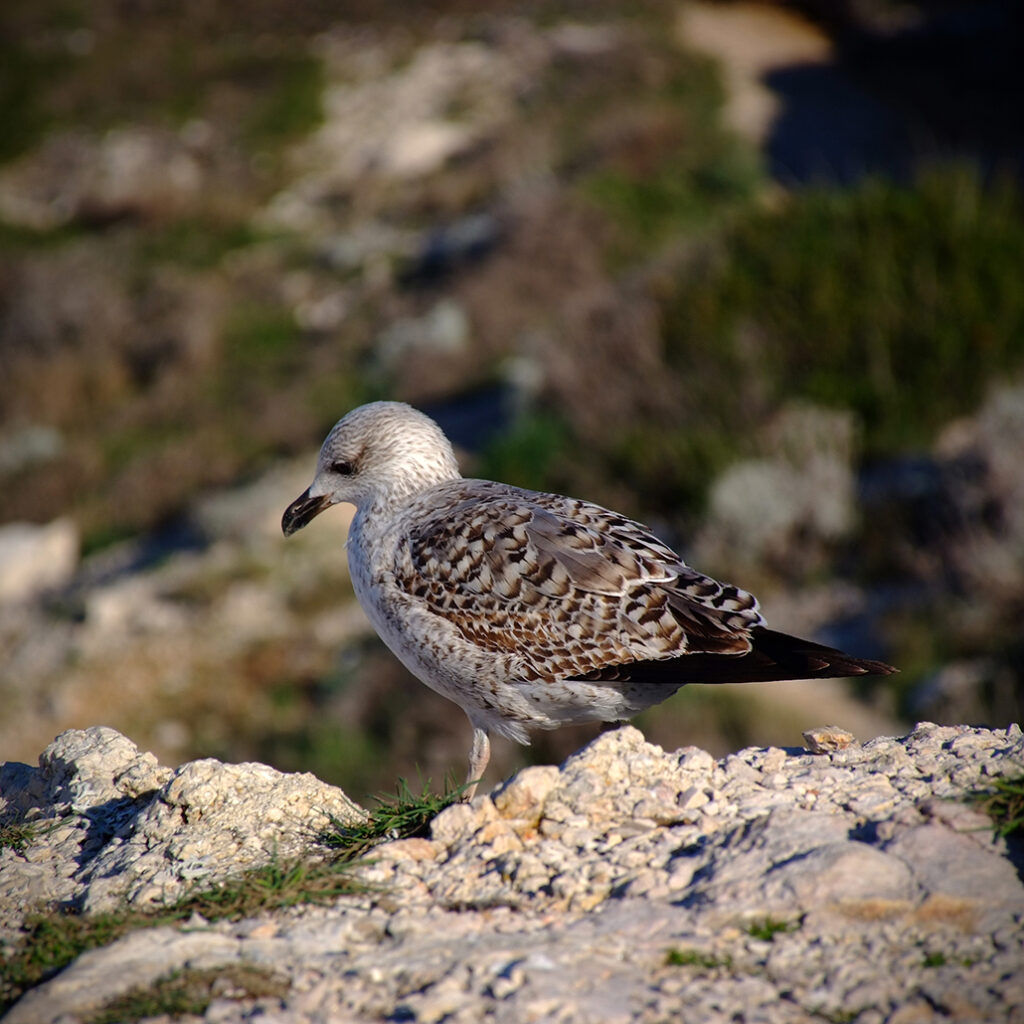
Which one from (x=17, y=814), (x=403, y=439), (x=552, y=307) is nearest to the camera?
(x=17, y=814)

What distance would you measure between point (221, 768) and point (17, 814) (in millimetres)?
1170

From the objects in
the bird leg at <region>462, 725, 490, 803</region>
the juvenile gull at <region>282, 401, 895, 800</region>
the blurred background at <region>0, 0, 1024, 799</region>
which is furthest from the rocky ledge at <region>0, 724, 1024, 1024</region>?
the blurred background at <region>0, 0, 1024, 799</region>

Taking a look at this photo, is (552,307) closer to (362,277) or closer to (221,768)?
(362,277)

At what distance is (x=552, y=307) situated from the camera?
2255cm

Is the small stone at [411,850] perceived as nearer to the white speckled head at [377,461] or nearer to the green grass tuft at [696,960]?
the green grass tuft at [696,960]

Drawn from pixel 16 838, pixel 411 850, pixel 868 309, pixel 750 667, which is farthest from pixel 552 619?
pixel 868 309

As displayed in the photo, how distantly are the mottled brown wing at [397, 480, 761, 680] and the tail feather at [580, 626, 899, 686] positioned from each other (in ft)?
0.13

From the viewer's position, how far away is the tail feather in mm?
4578

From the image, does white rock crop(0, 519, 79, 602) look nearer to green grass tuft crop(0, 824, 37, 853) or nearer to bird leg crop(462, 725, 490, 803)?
green grass tuft crop(0, 824, 37, 853)

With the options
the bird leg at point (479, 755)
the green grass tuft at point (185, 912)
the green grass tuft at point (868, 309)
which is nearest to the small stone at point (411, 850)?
the green grass tuft at point (185, 912)

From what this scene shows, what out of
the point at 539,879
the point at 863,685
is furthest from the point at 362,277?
the point at 539,879

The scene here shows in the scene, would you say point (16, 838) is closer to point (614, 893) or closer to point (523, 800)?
point (523, 800)

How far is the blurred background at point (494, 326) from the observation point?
12812mm

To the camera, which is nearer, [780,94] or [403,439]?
[403,439]
